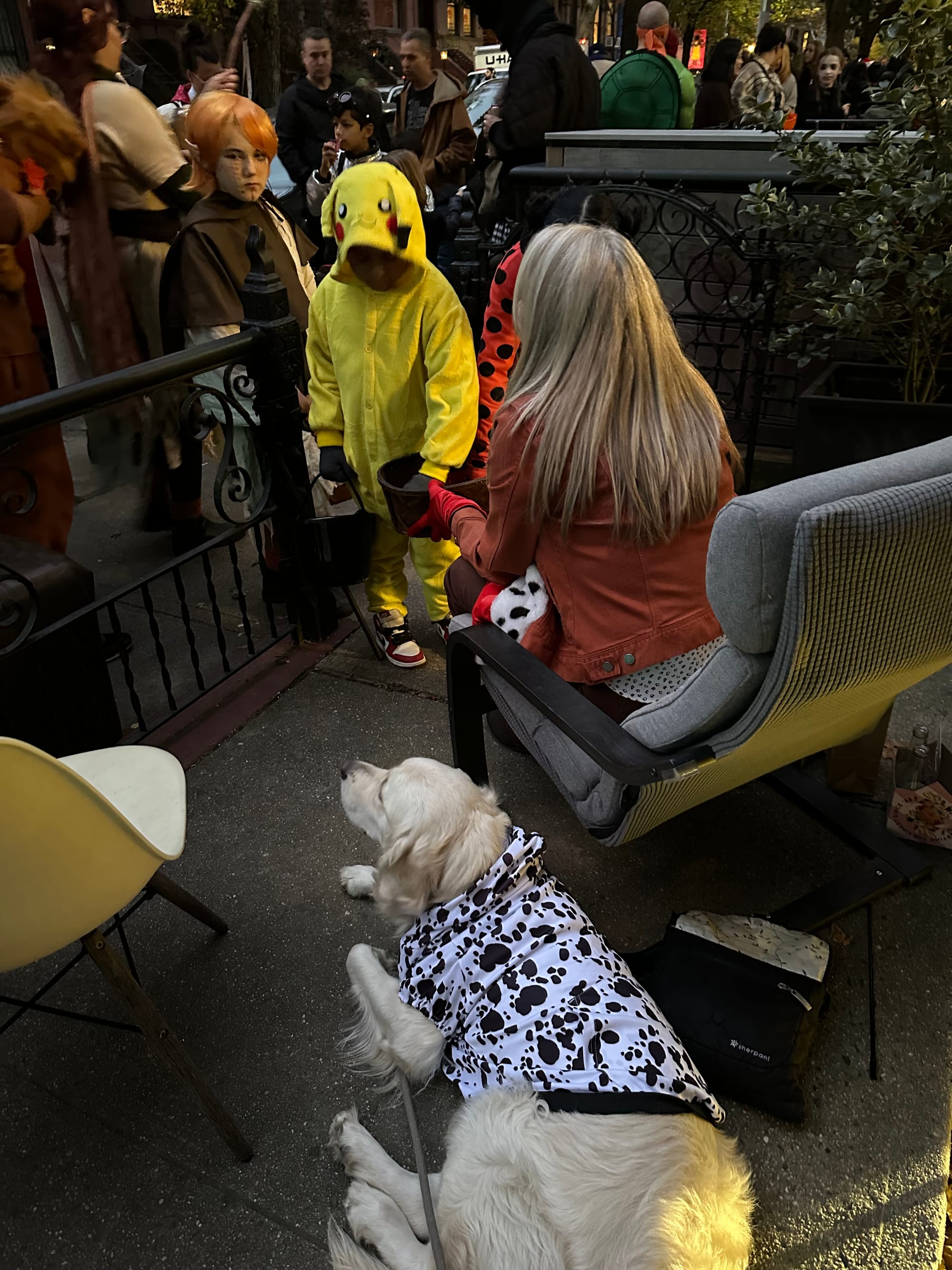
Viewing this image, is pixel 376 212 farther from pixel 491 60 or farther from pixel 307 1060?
pixel 491 60

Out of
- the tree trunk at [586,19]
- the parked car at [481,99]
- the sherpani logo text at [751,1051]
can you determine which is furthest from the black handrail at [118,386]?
the tree trunk at [586,19]

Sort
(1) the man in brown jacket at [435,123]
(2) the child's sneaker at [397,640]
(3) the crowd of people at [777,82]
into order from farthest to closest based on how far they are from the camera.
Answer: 1. (3) the crowd of people at [777,82]
2. (1) the man in brown jacket at [435,123]
3. (2) the child's sneaker at [397,640]

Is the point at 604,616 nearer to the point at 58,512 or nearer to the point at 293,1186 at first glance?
the point at 293,1186

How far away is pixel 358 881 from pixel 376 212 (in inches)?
82.8

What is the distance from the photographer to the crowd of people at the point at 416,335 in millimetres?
1956

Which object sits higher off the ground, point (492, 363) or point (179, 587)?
point (492, 363)

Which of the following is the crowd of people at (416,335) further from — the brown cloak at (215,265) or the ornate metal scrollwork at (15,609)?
the ornate metal scrollwork at (15,609)

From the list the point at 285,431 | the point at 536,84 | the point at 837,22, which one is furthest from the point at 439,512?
the point at 837,22

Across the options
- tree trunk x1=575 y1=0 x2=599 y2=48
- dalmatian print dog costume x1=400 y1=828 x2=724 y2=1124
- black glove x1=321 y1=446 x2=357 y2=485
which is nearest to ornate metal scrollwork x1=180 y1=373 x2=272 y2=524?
black glove x1=321 y1=446 x2=357 y2=485

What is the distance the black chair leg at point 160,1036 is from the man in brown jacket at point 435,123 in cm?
578

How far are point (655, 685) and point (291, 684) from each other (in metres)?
1.71

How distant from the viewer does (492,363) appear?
3.35 metres

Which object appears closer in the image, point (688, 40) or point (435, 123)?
point (435, 123)

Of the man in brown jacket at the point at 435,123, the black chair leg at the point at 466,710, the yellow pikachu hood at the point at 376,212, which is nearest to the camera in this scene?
the black chair leg at the point at 466,710
